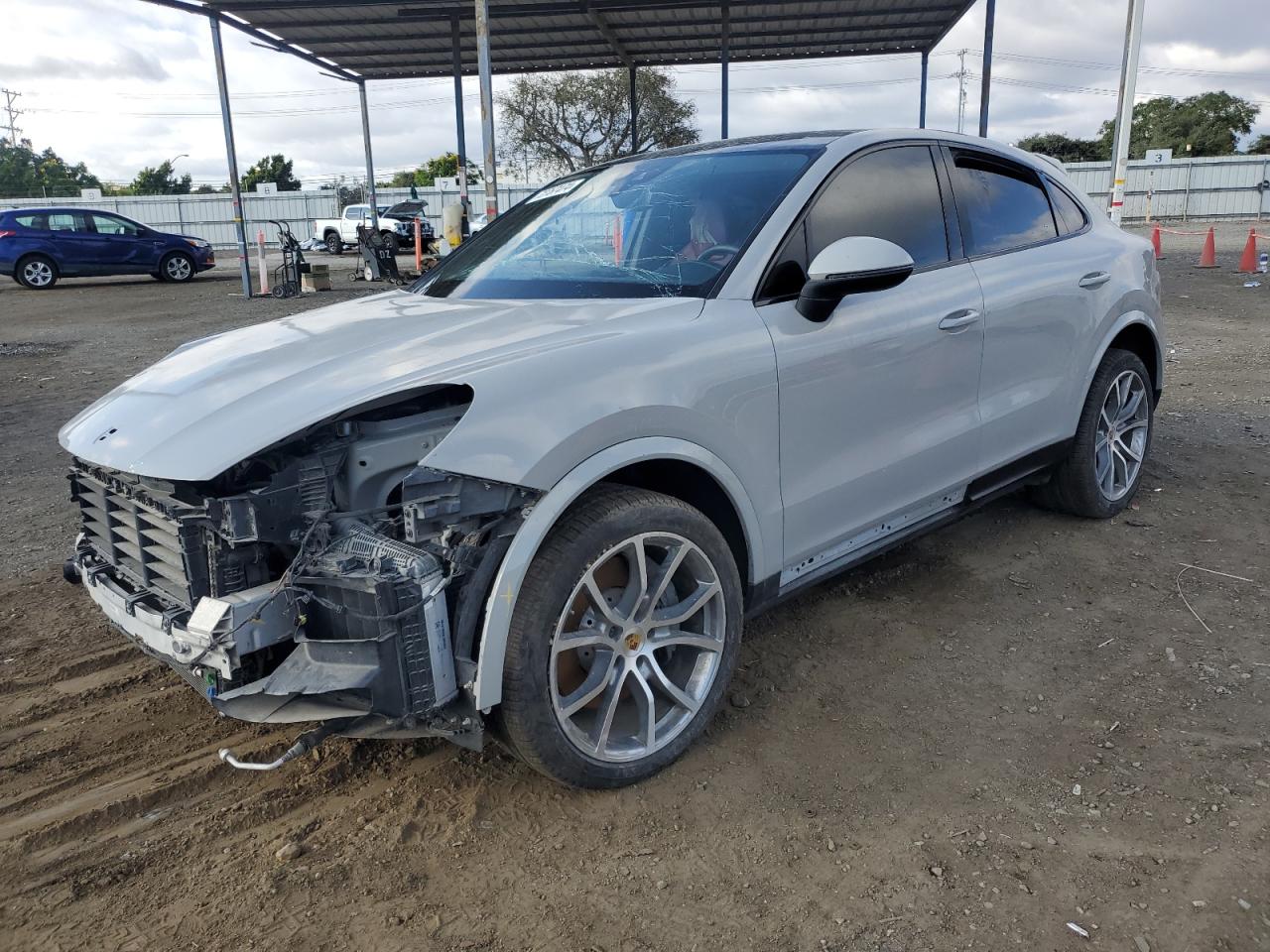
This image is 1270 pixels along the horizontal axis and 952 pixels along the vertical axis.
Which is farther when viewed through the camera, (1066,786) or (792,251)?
(792,251)

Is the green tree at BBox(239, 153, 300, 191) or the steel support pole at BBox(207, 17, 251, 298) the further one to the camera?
the green tree at BBox(239, 153, 300, 191)

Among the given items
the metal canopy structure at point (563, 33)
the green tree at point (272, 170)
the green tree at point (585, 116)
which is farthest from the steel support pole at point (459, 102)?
the green tree at point (272, 170)

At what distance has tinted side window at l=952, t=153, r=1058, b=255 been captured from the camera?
378cm

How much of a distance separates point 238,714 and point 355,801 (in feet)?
1.84

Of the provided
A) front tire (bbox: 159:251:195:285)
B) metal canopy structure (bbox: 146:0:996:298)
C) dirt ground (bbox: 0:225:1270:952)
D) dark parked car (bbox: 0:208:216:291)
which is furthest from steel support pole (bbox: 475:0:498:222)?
front tire (bbox: 159:251:195:285)

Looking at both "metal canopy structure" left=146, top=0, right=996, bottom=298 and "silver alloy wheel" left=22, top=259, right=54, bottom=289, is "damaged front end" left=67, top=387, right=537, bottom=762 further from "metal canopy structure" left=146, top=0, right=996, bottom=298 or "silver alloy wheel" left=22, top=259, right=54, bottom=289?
"silver alloy wheel" left=22, top=259, right=54, bottom=289

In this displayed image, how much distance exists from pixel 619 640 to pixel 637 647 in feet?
0.23

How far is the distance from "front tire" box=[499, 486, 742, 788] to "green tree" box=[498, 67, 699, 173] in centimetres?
4257

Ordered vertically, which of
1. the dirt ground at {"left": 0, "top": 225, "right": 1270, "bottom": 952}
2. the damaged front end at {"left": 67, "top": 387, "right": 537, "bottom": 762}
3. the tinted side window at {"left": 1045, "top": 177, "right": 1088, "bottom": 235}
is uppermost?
the tinted side window at {"left": 1045, "top": 177, "right": 1088, "bottom": 235}

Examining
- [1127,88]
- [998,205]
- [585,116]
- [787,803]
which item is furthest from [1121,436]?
[585,116]

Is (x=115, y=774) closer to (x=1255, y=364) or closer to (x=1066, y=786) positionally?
(x=1066, y=786)

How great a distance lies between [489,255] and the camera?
3.76 m

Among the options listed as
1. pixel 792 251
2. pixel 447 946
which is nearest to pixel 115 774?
pixel 447 946

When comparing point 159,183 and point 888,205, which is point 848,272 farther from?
point 159,183
